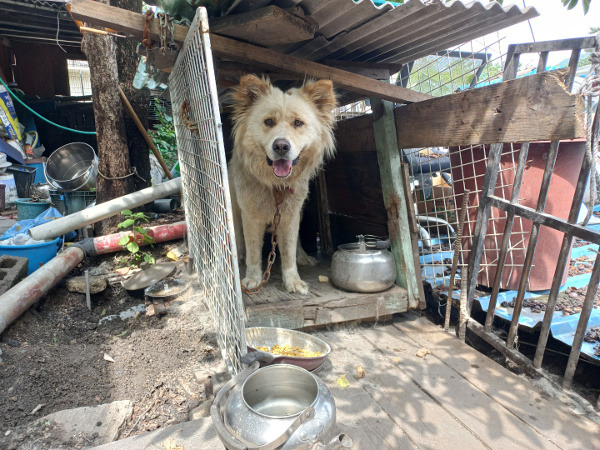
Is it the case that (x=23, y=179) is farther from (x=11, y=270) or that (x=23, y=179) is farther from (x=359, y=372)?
(x=359, y=372)

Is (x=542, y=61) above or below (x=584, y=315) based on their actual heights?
above

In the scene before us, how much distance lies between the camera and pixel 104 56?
480cm

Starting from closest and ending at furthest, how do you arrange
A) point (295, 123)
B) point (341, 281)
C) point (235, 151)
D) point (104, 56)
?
point (295, 123) → point (341, 281) → point (235, 151) → point (104, 56)

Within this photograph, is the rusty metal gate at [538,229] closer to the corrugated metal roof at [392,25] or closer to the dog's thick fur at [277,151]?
→ the corrugated metal roof at [392,25]

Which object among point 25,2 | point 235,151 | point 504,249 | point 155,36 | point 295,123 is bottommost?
point 504,249

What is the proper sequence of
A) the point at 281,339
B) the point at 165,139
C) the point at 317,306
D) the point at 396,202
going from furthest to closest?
the point at 165,139 < the point at 396,202 < the point at 317,306 < the point at 281,339

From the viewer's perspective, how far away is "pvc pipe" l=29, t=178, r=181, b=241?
14.3 ft

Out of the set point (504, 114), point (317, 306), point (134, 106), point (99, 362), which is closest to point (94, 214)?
point (134, 106)

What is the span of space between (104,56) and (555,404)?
230 inches

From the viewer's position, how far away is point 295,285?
10.7 feet

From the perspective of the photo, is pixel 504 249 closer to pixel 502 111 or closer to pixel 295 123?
pixel 502 111

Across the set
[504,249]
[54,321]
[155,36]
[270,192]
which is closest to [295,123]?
[270,192]

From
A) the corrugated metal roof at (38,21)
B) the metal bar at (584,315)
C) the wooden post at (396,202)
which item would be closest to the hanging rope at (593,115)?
the metal bar at (584,315)

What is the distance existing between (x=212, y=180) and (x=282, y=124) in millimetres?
871
